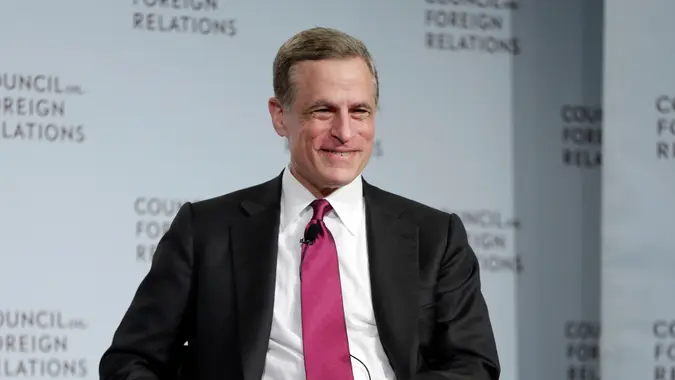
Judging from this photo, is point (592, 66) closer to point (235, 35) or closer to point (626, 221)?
point (626, 221)

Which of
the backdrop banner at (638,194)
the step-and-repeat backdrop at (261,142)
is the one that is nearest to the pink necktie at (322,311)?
the step-and-repeat backdrop at (261,142)

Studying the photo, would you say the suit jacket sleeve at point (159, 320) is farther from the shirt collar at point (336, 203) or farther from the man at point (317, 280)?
the shirt collar at point (336, 203)

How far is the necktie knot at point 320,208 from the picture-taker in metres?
1.85

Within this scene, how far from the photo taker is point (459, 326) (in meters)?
1.79

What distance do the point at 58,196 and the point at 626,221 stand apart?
5.05 feet

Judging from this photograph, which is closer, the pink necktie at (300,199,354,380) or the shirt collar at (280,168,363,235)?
the pink necktie at (300,199,354,380)

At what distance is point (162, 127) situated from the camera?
2793 mm

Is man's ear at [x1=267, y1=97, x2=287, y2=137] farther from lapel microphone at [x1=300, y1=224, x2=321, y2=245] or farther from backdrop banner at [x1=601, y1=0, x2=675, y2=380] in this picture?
backdrop banner at [x1=601, y1=0, x2=675, y2=380]

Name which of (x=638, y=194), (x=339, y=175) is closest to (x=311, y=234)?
(x=339, y=175)

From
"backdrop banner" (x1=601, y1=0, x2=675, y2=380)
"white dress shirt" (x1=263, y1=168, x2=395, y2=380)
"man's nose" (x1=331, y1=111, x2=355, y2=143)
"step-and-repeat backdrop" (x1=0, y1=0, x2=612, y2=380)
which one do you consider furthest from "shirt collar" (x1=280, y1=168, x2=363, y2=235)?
"backdrop banner" (x1=601, y1=0, x2=675, y2=380)

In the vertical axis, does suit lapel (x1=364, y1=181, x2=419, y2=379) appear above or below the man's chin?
below

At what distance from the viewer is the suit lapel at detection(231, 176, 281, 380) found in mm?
1734

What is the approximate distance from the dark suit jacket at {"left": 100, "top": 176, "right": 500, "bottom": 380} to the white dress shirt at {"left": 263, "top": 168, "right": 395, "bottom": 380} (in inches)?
1.0

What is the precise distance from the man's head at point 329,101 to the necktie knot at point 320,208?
3cm
